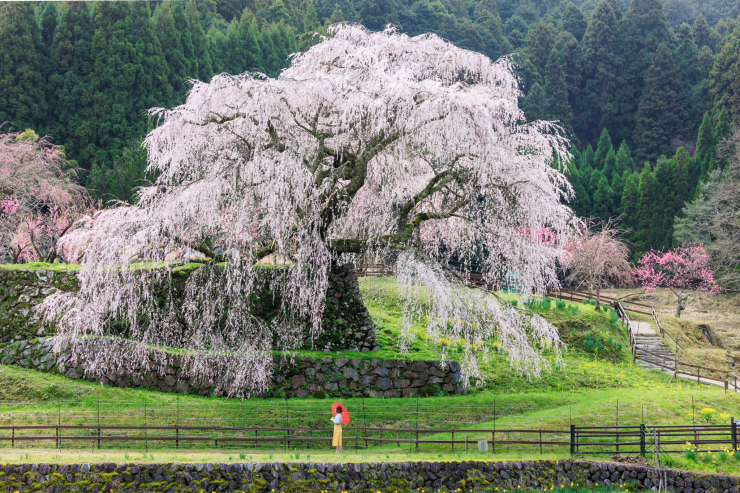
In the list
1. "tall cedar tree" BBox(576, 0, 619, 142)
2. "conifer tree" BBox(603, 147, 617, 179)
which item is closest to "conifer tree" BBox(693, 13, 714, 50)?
"tall cedar tree" BBox(576, 0, 619, 142)

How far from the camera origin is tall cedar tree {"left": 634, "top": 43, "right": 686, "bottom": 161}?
6134 centimetres

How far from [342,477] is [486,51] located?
6782cm

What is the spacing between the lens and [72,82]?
45.3m

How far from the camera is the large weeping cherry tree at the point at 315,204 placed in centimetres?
1441

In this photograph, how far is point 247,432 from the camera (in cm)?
1349

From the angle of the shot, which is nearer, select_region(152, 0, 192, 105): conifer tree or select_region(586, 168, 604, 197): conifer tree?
select_region(152, 0, 192, 105): conifer tree

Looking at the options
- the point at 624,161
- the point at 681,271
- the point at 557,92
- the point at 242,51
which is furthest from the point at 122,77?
the point at 557,92

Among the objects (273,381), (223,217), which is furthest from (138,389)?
(223,217)

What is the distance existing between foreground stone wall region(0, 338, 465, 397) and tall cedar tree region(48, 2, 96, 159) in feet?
101

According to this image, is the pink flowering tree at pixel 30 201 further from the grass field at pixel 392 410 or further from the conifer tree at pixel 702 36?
the conifer tree at pixel 702 36

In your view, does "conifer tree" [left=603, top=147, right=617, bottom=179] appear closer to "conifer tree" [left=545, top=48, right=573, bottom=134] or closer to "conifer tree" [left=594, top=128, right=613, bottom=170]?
"conifer tree" [left=594, top=128, right=613, bottom=170]

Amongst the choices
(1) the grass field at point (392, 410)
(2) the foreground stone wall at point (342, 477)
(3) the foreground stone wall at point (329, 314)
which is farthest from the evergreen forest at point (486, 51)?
(2) the foreground stone wall at point (342, 477)

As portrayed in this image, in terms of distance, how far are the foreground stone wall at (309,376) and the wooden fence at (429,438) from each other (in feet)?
7.24

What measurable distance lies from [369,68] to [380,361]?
7.14m
